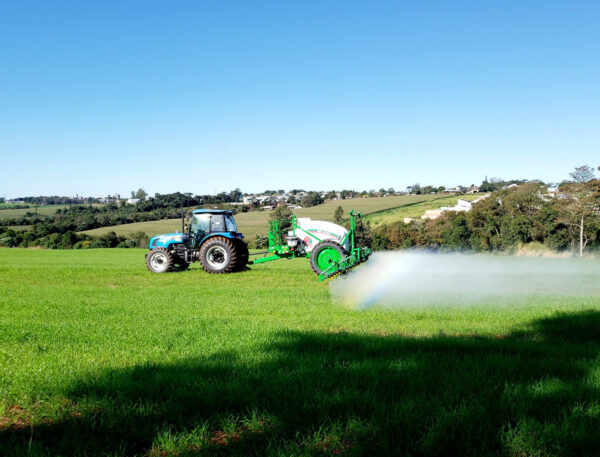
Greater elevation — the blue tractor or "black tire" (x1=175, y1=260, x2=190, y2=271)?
the blue tractor

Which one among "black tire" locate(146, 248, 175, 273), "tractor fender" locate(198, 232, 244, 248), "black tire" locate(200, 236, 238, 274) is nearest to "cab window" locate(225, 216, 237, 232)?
"tractor fender" locate(198, 232, 244, 248)

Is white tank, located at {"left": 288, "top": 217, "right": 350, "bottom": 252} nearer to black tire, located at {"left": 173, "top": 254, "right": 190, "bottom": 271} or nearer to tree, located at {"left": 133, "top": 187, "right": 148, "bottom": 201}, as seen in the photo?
black tire, located at {"left": 173, "top": 254, "right": 190, "bottom": 271}

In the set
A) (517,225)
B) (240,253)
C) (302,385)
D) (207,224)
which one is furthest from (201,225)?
(517,225)

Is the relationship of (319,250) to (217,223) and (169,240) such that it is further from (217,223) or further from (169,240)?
(169,240)

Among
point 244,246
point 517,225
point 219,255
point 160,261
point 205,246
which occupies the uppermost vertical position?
point 205,246

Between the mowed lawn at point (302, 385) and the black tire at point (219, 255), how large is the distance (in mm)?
9421

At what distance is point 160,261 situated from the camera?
19.1 metres

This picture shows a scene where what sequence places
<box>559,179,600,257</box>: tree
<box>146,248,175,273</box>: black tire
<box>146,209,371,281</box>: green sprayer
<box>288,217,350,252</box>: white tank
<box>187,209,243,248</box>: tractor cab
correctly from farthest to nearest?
<box>559,179,600,257</box>: tree < <box>146,248,175,273</box>: black tire < <box>187,209,243,248</box>: tractor cab < <box>288,217,350,252</box>: white tank < <box>146,209,371,281</box>: green sprayer

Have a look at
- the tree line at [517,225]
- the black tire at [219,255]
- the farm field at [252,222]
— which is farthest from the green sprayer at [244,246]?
the tree line at [517,225]

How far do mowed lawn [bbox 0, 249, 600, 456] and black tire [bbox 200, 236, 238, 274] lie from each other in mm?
9421

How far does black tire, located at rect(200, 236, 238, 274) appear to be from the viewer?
1758 centimetres

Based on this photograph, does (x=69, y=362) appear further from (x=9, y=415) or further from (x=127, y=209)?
(x=127, y=209)

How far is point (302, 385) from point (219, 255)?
1398 cm

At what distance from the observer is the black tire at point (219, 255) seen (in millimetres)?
17578
